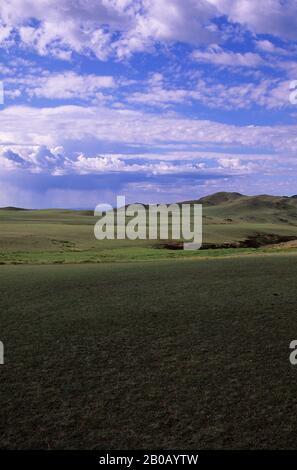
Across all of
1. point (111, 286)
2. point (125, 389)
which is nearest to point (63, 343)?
point (125, 389)

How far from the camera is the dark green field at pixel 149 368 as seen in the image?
305 inches

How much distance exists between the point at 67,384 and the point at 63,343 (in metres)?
2.50

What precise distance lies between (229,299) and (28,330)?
22.9 feet

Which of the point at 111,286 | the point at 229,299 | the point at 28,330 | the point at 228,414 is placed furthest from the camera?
the point at 111,286

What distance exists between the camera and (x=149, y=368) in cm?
1017

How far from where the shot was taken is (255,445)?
7.41 metres

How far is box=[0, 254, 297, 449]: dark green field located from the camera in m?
7.75

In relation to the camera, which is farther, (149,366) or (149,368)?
(149,366)

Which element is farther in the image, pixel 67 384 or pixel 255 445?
pixel 67 384
